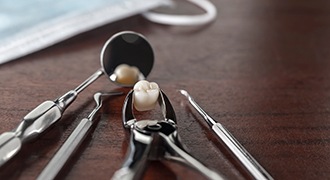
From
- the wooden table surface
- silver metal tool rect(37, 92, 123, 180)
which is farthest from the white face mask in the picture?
silver metal tool rect(37, 92, 123, 180)

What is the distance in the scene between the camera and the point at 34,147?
310 mm

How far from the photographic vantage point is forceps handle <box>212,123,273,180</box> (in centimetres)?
29

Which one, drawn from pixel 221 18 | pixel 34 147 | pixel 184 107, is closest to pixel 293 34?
pixel 221 18

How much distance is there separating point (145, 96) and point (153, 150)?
0.23 ft

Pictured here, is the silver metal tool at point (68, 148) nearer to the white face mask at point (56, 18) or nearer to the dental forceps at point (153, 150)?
the dental forceps at point (153, 150)

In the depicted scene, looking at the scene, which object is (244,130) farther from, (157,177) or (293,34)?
(293,34)

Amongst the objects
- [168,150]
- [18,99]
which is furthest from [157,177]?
[18,99]

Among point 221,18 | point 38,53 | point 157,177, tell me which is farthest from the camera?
point 221,18

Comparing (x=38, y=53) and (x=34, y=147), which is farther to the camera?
(x=38, y=53)

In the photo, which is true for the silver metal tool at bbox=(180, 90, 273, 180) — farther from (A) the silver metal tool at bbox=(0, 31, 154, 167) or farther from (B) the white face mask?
(B) the white face mask

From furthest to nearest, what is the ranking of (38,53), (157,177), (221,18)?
(221,18), (38,53), (157,177)

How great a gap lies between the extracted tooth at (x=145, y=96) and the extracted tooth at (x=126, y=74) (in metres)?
0.05

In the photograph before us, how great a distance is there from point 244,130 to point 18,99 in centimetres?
16

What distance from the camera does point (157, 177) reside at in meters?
0.29
